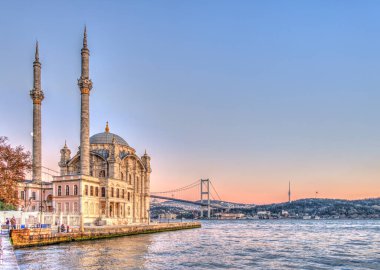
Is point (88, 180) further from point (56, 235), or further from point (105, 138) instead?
point (56, 235)

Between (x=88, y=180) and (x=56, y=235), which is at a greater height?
(x=88, y=180)

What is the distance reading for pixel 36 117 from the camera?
55.5 m

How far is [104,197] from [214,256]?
26485mm

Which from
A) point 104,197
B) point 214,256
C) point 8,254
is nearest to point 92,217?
point 104,197

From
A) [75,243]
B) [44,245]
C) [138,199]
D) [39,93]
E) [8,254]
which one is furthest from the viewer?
[138,199]

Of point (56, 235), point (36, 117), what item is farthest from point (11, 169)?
point (36, 117)

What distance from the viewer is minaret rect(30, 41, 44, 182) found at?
5506 centimetres

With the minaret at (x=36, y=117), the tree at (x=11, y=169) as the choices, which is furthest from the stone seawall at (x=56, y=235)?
the minaret at (x=36, y=117)

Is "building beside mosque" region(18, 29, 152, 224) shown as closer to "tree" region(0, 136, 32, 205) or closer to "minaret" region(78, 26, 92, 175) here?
"minaret" region(78, 26, 92, 175)

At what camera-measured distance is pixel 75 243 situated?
118 feet

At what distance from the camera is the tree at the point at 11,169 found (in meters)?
26.4

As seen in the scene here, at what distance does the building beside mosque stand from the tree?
54.6 feet

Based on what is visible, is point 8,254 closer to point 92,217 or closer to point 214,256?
point 214,256

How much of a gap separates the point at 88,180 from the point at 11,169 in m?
23.3
